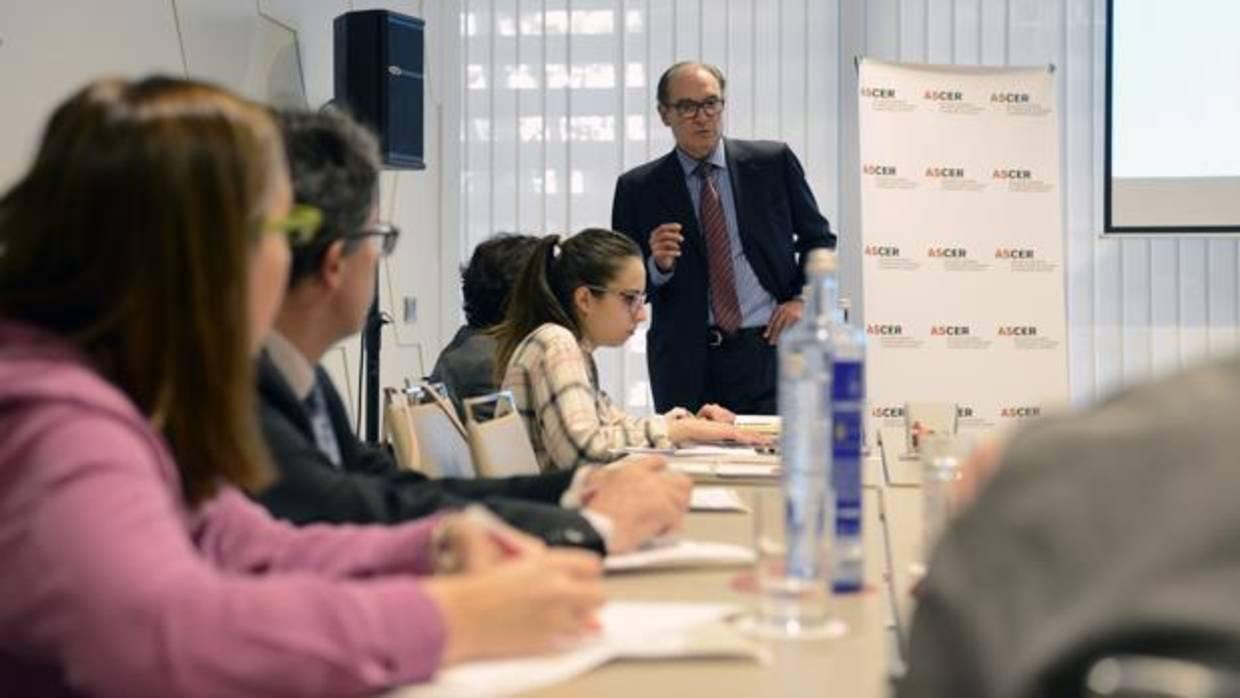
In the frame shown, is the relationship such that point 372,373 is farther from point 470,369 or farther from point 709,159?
point 470,369

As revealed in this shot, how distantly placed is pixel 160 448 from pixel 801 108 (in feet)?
16.7

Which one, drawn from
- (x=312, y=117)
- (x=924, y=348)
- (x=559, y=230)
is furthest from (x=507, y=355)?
(x=559, y=230)

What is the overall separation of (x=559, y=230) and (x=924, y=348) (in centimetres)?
168

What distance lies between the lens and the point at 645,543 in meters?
1.78

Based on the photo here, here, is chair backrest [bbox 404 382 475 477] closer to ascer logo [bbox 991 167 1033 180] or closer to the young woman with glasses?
the young woman with glasses

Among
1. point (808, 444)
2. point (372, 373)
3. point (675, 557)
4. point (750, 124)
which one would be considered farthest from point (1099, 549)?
point (750, 124)

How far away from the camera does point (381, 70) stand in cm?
488

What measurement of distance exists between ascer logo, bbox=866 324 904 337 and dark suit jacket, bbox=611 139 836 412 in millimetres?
487

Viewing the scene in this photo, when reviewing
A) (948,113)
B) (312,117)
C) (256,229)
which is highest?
(948,113)

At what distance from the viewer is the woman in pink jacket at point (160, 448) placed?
1.00 meters

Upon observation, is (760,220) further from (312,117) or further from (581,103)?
(312,117)

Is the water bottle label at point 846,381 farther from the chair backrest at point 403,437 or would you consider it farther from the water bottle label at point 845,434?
the chair backrest at point 403,437

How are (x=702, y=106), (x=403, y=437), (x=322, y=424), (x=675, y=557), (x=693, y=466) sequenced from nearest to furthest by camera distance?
(x=675, y=557)
(x=322, y=424)
(x=403, y=437)
(x=693, y=466)
(x=702, y=106)

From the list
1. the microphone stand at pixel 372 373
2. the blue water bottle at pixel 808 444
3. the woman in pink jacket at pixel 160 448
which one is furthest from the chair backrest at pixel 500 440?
the microphone stand at pixel 372 373
